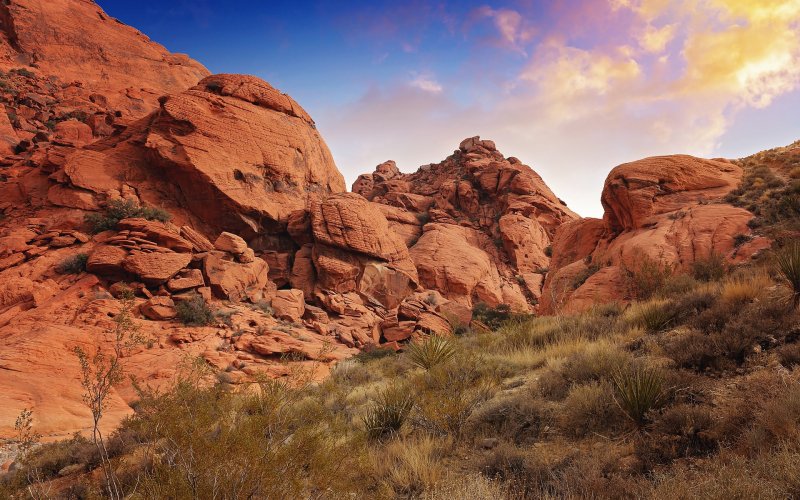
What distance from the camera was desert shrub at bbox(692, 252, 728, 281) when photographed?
8609 millimetres

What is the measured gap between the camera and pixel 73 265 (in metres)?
17.5

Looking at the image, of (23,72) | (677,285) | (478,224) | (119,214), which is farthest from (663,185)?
(23,72)

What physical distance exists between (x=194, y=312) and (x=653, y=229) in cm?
1808

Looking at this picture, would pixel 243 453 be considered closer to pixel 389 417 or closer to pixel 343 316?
pixel 389 417

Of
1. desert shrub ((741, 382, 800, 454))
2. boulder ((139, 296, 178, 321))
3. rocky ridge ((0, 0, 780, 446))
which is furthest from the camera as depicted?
boulder ((139, 296, 178, 321))

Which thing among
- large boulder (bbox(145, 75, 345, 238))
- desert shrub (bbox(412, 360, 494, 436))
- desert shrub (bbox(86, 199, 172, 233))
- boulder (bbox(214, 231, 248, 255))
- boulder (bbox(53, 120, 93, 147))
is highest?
boulder (bbox(53, 120, 93, 147))

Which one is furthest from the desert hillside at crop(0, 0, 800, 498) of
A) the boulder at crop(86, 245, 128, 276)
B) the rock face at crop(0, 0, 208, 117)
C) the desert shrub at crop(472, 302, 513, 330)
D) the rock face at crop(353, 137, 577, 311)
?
the desert shrub at crop(472, 302, 513, 330)

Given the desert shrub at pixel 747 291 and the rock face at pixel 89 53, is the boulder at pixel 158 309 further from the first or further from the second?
the rock face at pixel 89 53

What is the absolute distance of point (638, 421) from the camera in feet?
12.3

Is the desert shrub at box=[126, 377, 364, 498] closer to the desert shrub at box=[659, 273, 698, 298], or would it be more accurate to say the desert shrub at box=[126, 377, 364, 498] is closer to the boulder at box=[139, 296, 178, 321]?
the desert shrub at box=[659, 273, 698, 298]

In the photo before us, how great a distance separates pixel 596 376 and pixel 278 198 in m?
25.5

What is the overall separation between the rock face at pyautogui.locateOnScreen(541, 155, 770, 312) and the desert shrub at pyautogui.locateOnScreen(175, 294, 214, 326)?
1437cm

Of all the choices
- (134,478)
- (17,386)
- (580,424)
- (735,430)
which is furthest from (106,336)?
(735,430)

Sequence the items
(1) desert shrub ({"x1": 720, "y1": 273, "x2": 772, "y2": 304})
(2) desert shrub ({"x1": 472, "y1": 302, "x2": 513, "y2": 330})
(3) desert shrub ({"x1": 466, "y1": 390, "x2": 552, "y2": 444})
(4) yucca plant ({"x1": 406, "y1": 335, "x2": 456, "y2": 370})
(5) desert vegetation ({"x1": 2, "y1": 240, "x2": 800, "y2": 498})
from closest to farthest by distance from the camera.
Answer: (5) desert vegetation ({"x1": 2, "y1": 240, "x2": 800, "y2": 498}), (3) desert shrub ({"x1": 466, "y1": 390, "x2": 552, "y2": 444}), (1) desert shrub ({"x1": 720, "y1": 273, "x2": 772, "y2": 304}), (4) yucca plant ({"x1": 406, "y1": 335, "x2": 456, "y2": 370}), (2) desert shrub ({"x1": 472, "y1": 302, "x2": 513, "y2": 330})
